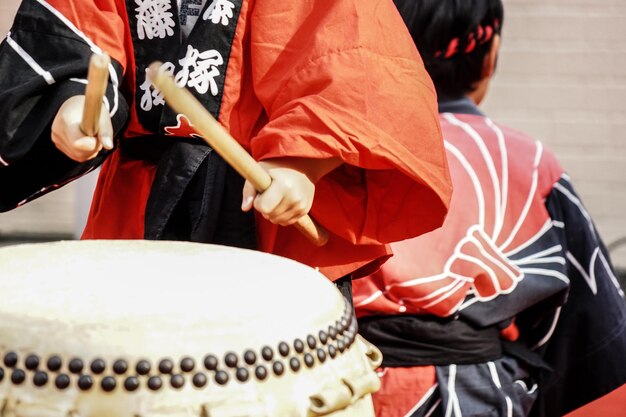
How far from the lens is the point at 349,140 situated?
132 centimetres

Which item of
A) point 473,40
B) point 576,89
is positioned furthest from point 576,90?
point 473,40

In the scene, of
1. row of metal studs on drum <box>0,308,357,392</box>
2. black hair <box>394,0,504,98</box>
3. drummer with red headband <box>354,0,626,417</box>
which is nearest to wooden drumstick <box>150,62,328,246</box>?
row of metal studs on drum <box>0,308,357,392</box>

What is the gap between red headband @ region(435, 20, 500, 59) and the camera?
2.30 m

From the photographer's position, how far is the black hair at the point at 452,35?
7.36 ft

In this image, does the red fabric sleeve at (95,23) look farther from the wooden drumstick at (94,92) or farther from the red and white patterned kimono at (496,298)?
the red and white patterned kimono at (496,298)

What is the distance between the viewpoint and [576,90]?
416 cm

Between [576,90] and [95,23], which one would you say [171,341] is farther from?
[576,90]

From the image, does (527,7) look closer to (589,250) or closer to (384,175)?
(589,250)

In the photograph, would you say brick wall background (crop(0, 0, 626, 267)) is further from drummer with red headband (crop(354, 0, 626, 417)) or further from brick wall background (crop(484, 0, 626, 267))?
drummer with red headband (crop(354, 0, 626, 417))

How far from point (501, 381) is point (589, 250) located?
0.34 meters

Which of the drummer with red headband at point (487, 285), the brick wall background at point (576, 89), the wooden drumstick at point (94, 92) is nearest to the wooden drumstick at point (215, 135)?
the wooden drumstick at point (94, 92)

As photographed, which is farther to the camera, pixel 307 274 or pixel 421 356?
pixel 421 356

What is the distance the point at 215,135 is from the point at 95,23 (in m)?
0.37

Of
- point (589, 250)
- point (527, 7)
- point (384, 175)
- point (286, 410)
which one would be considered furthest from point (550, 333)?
point (527, 7)
